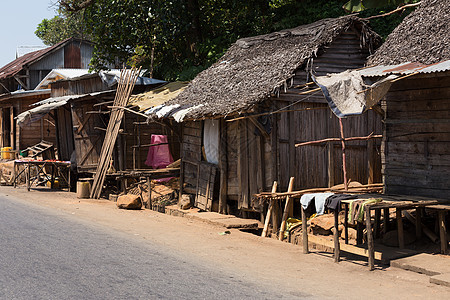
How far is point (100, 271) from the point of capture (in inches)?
305

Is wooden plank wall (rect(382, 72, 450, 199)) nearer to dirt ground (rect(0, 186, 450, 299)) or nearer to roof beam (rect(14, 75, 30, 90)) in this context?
dirt ground (rect(0, 186, 450, 299))

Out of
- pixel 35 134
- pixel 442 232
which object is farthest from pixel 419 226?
pixel 35 134

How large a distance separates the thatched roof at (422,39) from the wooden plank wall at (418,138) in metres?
0.46

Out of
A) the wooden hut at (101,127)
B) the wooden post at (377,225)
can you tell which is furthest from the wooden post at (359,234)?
the wooden hut at (101,127)

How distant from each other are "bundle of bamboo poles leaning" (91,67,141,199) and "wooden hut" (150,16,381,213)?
3.87m

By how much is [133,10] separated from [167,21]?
5.01 feet

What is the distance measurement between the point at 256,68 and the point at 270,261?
6.30m

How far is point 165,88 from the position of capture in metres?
19.2

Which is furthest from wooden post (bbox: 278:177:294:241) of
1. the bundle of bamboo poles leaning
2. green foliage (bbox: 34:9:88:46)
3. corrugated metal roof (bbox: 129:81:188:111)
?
green foliage (bbox: 34:9:88:46)

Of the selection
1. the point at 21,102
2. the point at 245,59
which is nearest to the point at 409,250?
the point at 245,59

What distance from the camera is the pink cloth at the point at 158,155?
18931mm

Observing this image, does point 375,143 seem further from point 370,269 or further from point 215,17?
point 215,17

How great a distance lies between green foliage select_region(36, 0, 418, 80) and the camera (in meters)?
21.6

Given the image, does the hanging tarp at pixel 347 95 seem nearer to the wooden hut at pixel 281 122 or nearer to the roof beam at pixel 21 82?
the wooden hut at pixel 281 122
